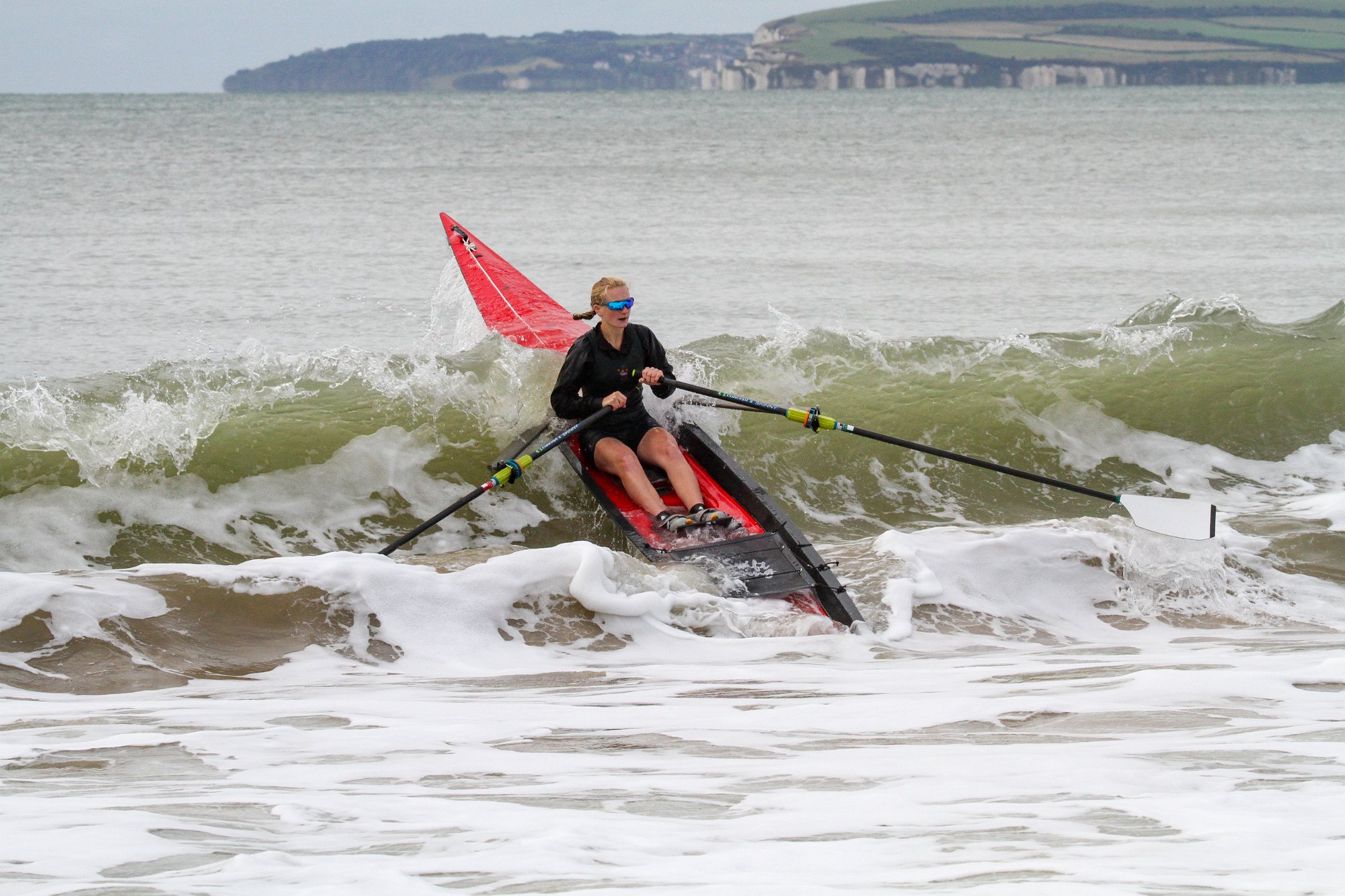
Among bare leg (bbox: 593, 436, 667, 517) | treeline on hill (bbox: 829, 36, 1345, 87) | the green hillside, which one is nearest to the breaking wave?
bare leg (bbox: 593, 436, 667, 517)

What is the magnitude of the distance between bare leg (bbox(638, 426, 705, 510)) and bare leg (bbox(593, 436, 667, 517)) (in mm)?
94

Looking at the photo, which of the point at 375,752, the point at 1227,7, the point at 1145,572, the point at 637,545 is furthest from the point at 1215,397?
the point at 1227,7

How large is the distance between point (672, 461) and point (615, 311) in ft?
2.86

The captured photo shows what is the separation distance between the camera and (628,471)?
6852mm

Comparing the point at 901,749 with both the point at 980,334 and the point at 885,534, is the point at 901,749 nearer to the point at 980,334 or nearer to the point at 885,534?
the point at 885,534

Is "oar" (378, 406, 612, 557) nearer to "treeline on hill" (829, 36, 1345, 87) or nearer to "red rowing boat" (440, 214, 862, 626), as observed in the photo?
"red rowing boat" (440, 214, 862, 626)

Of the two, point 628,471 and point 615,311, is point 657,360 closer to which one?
point 615,311

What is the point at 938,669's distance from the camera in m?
5.28

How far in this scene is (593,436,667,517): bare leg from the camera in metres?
6.67

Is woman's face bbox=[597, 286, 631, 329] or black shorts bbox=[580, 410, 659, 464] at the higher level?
woman's face bbox=[597, 286, 631, 329]

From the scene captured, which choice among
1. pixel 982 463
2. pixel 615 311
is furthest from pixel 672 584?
pixel 982 463

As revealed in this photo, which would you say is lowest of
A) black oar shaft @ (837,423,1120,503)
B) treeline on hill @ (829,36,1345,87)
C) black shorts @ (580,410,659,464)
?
black oar shaft @ (837,423,1120,503)

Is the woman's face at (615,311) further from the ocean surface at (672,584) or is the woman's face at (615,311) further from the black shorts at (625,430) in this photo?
the ocean surface at (672,584)

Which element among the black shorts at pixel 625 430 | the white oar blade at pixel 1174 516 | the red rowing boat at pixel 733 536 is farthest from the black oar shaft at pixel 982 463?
the black shorts at pixel 625 430
